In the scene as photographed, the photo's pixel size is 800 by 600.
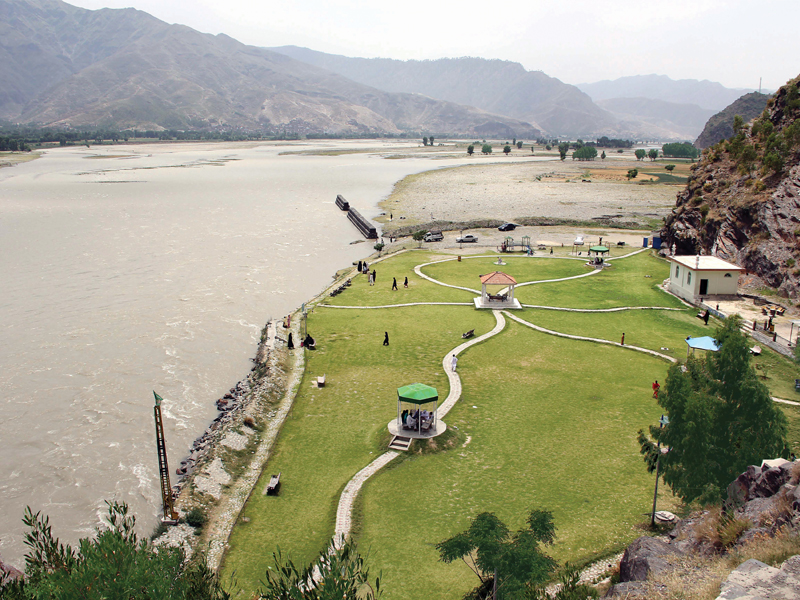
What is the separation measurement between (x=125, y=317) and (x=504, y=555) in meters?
33.6

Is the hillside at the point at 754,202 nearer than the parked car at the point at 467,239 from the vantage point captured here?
Yes

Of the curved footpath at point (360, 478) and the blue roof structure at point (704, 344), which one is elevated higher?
the blue roof structure at point (704, 344)

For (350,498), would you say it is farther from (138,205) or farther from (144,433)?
(138,205)

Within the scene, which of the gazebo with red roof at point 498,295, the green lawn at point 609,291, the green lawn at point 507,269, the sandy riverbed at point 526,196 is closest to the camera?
the gazebo with red roof at point 498,295

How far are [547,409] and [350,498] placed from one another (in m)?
10.1

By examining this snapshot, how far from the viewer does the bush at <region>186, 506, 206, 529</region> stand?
17781 mm

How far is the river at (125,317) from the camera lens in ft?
72.5

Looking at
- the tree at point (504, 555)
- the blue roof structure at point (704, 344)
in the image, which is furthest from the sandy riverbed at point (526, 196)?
the tree at point (504, 555)

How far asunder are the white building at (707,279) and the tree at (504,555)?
103 feet

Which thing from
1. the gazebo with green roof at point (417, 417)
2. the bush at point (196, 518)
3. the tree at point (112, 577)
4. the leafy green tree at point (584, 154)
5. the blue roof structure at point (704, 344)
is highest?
the leafy green tree at point (584, 154)

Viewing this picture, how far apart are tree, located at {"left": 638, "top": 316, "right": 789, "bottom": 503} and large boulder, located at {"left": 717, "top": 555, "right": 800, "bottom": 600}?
5.34m

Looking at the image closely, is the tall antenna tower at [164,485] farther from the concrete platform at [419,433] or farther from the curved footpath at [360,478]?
the concrete platform at [419,433]

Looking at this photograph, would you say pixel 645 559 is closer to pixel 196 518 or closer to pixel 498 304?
pixel 196 518

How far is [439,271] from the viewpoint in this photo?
49.7 m
